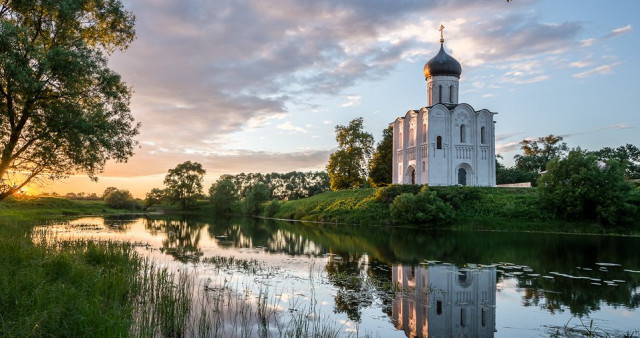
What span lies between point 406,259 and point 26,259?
12725mm

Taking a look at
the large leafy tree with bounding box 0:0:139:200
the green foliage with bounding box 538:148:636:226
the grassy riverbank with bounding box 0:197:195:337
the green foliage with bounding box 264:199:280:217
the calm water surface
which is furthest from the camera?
the green foliage with bounding box 264:199:280:217

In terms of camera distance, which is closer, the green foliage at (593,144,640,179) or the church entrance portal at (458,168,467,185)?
the church entrance portal at (458,168,467,185)

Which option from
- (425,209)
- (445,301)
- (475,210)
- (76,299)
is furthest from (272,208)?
(76,299)

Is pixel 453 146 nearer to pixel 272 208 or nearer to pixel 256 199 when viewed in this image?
pixel 272 208

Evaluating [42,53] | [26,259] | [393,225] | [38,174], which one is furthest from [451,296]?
[393,225]

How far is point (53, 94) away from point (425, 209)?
2941 centimetres

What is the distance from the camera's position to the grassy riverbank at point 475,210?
111ft

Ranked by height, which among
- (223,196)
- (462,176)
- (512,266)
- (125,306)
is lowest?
(512,266)

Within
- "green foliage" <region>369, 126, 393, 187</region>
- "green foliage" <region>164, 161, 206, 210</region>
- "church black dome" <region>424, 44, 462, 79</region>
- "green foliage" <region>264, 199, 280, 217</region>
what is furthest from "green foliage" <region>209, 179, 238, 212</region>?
"church black dome" <region>424, 44, 462, 79</region>

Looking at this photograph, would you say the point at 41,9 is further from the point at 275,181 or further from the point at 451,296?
the point at 275,181

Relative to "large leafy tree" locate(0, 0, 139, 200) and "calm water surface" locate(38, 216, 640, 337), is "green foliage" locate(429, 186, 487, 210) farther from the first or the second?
"large leafy tree" locate(0, 0, 139, 200)

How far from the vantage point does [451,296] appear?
34.9 ft

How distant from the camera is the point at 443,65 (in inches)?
2013

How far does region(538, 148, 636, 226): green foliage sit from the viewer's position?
102 ft
